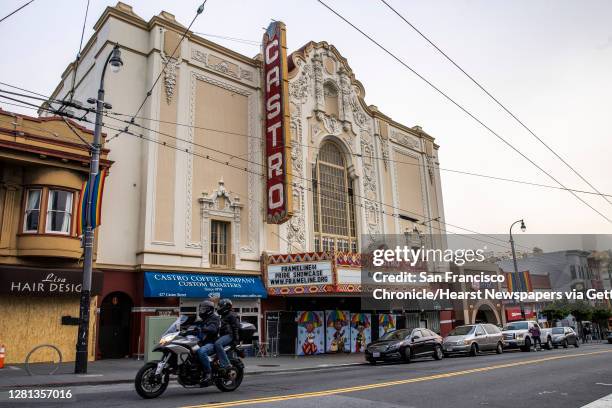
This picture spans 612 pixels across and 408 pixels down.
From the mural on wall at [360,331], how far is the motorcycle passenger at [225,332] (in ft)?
61.6

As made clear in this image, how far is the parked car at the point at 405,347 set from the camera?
18406 millimetres

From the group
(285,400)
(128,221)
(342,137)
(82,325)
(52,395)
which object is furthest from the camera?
(342,137)

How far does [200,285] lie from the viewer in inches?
850

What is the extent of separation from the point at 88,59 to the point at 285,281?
49.2ft

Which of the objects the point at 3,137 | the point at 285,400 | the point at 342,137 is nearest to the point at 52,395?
the point at 285,400

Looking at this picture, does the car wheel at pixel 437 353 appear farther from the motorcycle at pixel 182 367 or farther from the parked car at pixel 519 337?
the motorcycle at pixel 182 367

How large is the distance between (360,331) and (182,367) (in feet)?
66.3

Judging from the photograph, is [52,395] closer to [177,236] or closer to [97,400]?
[97,400]

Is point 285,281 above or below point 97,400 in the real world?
above

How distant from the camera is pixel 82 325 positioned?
44.5ft

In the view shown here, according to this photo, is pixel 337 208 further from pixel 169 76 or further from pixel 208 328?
pixel 208 328

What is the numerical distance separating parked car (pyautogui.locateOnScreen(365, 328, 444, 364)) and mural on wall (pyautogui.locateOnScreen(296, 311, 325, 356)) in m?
6.10

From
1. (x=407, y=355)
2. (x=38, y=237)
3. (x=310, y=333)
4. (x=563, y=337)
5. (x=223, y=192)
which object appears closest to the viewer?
(x=38, y=237)

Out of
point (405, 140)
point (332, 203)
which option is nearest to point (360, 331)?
point (332, 203)
